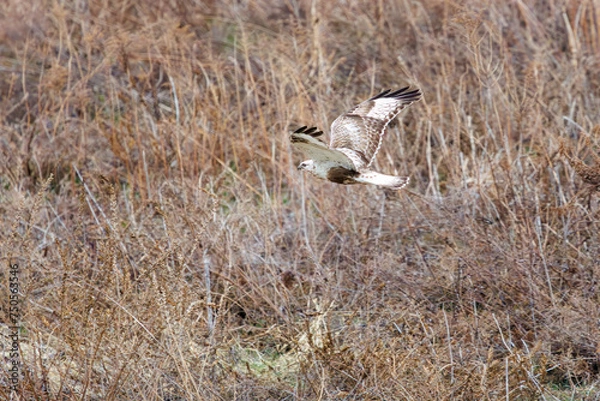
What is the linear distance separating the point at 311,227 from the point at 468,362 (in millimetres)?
1441

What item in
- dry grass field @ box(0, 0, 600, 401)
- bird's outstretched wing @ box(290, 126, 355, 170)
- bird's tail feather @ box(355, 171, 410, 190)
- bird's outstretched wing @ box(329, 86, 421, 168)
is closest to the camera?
dry grass field @ box(0, 0, 600, 401)

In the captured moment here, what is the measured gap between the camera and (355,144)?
432 cm

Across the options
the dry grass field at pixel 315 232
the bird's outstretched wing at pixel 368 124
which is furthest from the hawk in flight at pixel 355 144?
the dry grass field at pixel 315 232

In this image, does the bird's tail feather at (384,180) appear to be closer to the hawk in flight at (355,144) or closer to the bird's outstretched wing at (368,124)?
the hawk in flight at (355,144)

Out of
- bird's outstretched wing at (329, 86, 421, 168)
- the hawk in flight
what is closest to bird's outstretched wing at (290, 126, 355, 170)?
the hawk in flight

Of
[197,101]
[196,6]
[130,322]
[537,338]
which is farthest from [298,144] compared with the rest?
[196,6]

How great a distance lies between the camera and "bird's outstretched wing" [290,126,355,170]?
11.8 ft

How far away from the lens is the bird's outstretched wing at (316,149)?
11.8 feet

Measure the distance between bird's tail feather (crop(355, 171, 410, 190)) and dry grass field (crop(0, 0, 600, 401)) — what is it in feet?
1.53

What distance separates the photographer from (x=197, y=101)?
216 inches

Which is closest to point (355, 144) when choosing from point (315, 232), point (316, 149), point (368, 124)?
point (368, 124)

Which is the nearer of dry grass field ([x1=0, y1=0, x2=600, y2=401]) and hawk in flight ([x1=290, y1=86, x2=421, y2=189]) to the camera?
dry grass field ([x1=0, y1=0, x2=600, y2=401])

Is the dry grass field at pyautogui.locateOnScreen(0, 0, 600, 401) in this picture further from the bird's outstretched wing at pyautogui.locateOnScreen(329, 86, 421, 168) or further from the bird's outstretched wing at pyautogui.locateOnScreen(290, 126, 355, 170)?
the bird's outstretched wing at pyautogui.locateOnScreen(290, 126, 355, 170)

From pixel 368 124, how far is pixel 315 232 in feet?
2.12
